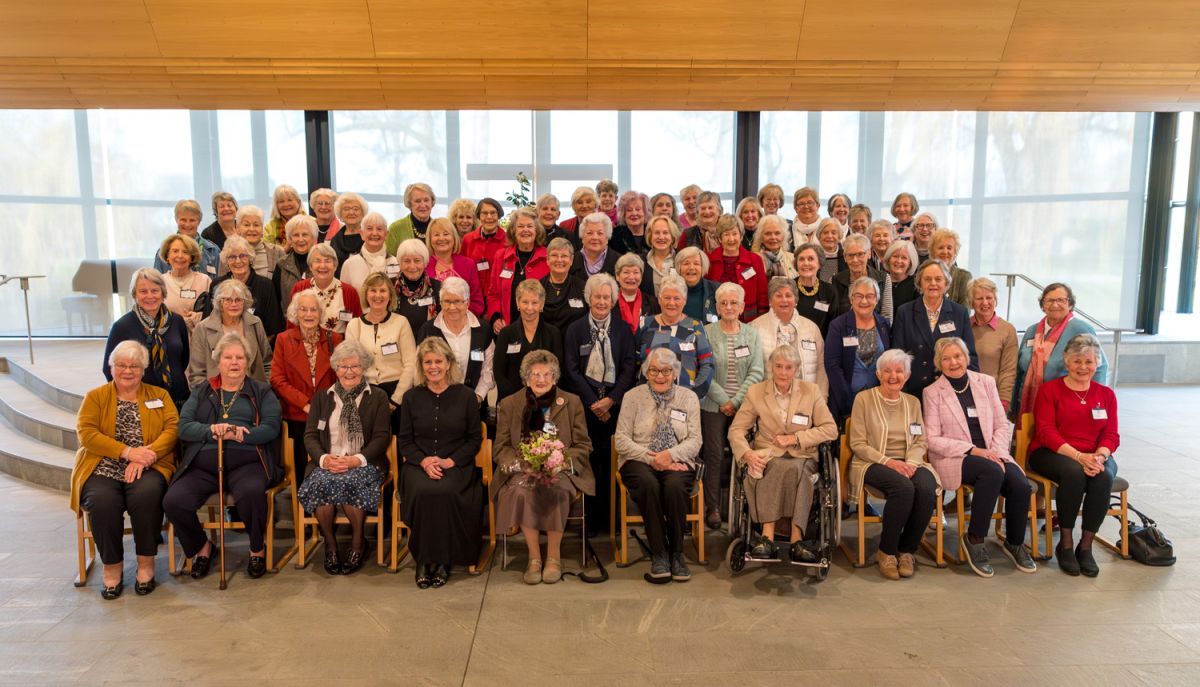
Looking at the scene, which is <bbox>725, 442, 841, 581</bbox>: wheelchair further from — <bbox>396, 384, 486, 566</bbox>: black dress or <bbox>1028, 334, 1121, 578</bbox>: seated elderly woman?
<bbox>396, 384, 486, 566</bbox>: black dress

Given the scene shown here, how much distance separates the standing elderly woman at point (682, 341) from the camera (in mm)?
4309

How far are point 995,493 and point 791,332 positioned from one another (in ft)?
4.41

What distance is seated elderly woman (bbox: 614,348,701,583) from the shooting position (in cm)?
396

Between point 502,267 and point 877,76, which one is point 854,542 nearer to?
point 502,267

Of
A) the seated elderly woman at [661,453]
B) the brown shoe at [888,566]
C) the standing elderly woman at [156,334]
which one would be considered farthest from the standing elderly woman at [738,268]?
the standing elderly woman at [156,334]

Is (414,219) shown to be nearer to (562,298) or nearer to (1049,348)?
(562,298)

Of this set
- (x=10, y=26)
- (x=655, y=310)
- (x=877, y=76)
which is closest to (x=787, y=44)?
(x=877, y=76)

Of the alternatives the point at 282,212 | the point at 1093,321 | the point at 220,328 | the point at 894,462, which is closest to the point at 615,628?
the point at 894,462

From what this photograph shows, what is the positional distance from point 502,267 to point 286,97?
3.70 m

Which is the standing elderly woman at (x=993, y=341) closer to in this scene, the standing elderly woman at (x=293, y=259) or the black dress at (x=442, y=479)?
the black dress at (x=442, y=479)

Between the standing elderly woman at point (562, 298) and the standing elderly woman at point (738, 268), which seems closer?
the standing elderly woman at point (562, 298)

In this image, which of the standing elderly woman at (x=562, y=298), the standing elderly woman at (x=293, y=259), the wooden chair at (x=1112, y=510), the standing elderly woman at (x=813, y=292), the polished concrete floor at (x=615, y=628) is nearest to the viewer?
the polished concrete floor at (x=615, y=628)

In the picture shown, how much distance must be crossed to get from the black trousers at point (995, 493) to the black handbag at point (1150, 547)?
615mm

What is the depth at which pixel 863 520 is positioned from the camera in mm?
4066
